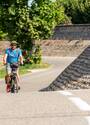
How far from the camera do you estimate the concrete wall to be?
2381 inches

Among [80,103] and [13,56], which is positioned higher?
[80,103]

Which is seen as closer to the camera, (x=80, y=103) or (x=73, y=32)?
(x=80, y=103)

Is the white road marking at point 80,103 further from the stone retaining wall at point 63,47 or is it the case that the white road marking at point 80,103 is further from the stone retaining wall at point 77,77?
the stone retaining wall at point 63,47

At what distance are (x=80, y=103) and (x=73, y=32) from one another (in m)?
50.6

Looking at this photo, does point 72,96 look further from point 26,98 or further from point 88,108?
point 88,108

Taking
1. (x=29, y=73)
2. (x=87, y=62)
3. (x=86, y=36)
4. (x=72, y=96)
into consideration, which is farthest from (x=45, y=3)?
(x=72, y=96)

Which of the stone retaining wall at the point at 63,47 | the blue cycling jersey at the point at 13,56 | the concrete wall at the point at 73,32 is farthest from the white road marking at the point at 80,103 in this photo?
the concrete wall at the point at 73,32

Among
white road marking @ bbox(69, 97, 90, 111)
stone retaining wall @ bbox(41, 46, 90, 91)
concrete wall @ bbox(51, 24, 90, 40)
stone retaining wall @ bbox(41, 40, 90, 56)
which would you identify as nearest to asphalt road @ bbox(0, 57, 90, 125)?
white road marking @ bbox(69, 97, 90, 111)

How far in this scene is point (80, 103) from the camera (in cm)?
1144

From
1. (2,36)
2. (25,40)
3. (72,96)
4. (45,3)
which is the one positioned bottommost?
(2,36)

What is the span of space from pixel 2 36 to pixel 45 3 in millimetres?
24996

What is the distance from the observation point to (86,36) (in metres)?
60.1

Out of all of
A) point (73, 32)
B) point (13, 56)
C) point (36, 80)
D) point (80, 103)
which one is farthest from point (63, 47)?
point (80, 103)

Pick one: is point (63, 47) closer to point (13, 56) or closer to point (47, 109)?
point (13, 56)
